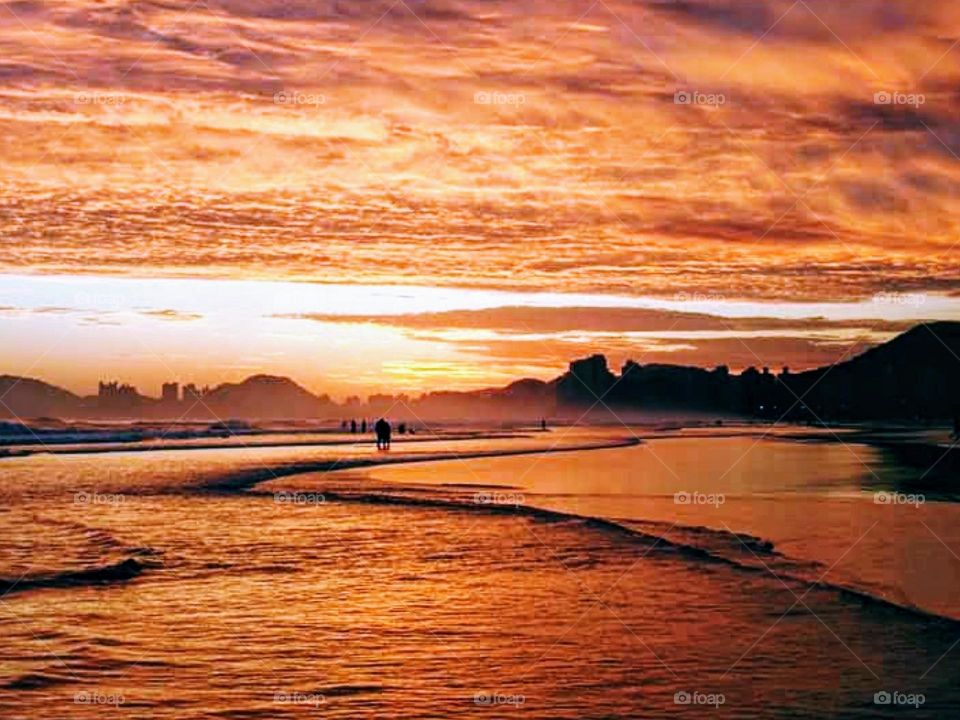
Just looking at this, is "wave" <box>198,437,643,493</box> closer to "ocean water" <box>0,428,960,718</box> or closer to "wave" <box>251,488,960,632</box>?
"ocean water" <box>0,428,960,718</box>

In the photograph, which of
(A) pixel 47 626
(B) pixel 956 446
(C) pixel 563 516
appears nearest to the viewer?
(A) pixel 47 626

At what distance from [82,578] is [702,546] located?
10954 millimetres

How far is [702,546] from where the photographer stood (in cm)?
2366

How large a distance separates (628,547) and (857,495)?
515 inches

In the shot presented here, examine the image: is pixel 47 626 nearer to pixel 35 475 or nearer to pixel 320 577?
pixel 320 577

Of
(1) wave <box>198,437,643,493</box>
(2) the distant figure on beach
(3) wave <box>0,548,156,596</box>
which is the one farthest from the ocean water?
(2) the distant figure on beach

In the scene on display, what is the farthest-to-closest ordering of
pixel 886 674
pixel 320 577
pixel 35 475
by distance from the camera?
pixel 35 475 < pixel 320 577 < pixel 886 674

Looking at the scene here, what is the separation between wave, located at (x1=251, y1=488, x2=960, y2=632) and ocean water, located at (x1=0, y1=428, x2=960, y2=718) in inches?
3.3

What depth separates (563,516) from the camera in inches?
1150

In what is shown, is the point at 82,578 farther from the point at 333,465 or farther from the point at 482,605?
the point at 333,465

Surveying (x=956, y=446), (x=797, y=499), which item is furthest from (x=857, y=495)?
(x=956, y=446)

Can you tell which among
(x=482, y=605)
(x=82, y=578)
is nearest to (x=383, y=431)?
(x=82, y=578)

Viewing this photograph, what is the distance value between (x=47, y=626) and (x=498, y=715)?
6.99 m

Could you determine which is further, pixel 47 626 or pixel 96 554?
pixel 96 554
